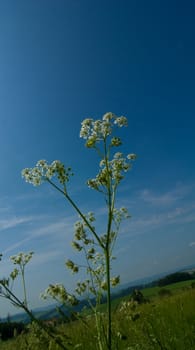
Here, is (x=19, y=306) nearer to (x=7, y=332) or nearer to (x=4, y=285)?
(x=4, y=285)

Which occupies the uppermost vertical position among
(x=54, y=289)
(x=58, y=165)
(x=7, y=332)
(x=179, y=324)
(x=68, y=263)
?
(x=58, y=165)

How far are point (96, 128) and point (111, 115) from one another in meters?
0.27

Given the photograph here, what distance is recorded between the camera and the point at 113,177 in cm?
333

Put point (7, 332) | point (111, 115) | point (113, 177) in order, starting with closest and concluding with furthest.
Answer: point (113, 177) < point (111, 115) < point (7, 332)

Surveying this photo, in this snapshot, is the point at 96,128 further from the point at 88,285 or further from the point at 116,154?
the point at 88,285

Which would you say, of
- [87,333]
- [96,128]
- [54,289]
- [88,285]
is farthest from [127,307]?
[87,333]

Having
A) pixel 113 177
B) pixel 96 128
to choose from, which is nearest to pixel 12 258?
pixel 113 177

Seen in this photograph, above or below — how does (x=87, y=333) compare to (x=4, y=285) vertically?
below

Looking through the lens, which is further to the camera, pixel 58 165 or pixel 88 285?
pixel 88 285

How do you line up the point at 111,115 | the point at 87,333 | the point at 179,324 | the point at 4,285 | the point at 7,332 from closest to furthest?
the point at 4,285, the point at 111,115, the point at 7,332, the point at 179,324, the point at 87,333

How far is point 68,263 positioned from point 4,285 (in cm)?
120

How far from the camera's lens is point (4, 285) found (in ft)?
8.73

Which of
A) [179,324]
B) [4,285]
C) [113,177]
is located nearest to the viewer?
[4,285]

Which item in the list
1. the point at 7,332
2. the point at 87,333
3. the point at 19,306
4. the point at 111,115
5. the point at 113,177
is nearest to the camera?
the point at 19,306
